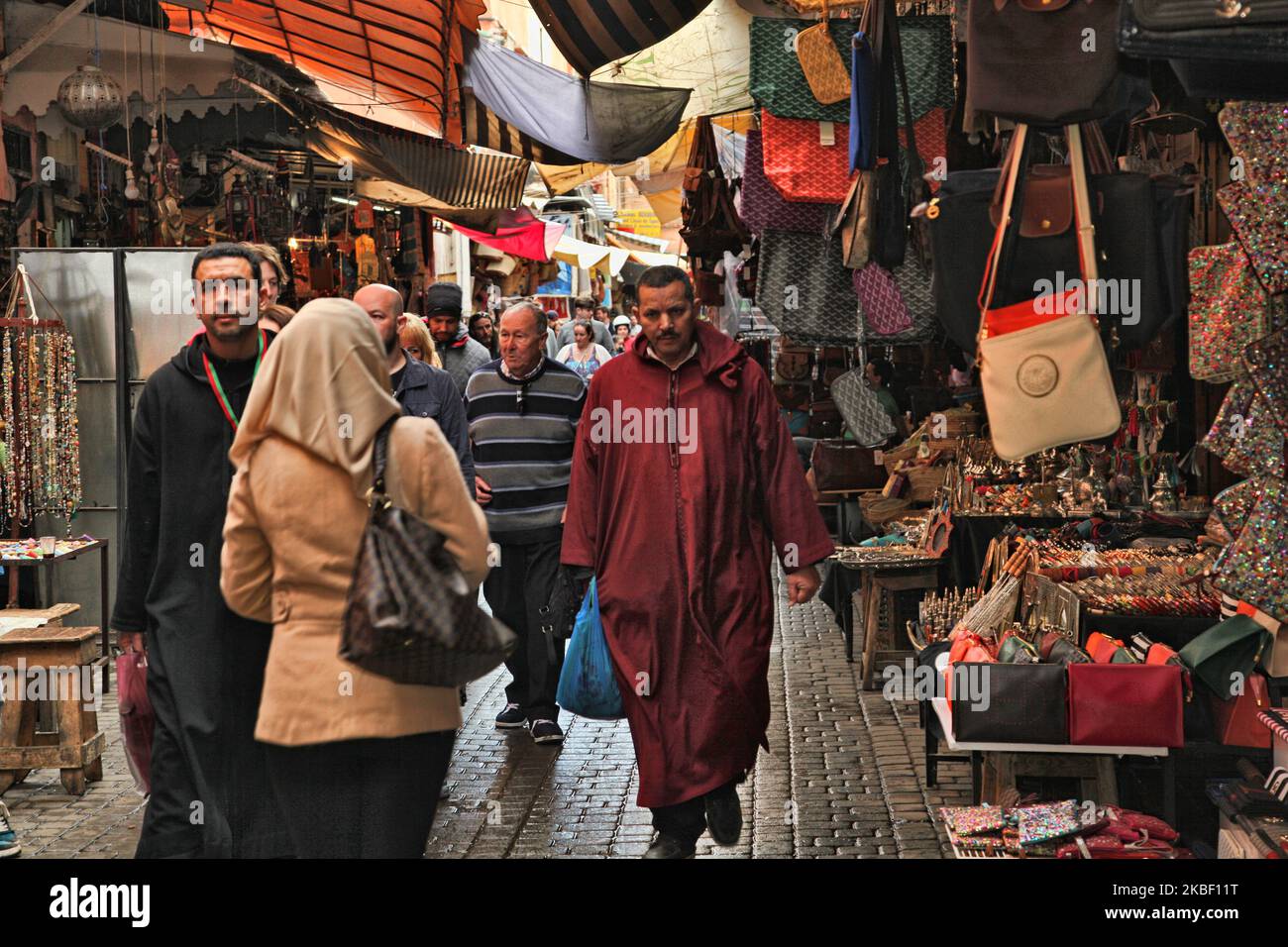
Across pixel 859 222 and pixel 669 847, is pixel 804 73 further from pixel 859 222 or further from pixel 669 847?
pixel 669 847

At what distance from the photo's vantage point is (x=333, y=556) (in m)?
3.86

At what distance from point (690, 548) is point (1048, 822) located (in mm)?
1659

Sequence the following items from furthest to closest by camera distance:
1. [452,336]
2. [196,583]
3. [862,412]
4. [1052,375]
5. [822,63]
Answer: [862,412] → [452,336] → [822,63] → [1052,375] → [196,583]

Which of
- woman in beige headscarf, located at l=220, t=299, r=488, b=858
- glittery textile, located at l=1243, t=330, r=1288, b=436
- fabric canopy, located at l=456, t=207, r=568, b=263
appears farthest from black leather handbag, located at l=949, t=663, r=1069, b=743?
fabric canopy, located at l=456, t=207, r=568, b=263

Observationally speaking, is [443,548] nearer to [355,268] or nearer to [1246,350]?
[1246,350]

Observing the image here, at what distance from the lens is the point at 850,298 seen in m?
7.86

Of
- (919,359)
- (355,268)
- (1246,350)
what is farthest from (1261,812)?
(355,268)

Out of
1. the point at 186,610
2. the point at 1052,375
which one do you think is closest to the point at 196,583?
the point at 186,610

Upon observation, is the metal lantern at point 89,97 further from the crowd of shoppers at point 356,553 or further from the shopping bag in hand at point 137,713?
the shopping bag in hand at point 137,713

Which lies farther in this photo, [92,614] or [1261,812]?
[92,614]

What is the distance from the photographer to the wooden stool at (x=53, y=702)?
24.1ft

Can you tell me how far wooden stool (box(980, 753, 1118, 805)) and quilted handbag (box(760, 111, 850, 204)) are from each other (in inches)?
117

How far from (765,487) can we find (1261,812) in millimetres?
2142

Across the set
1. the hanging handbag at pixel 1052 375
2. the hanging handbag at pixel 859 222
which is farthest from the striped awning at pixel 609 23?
the hanging handbag at pixel 1052 375
